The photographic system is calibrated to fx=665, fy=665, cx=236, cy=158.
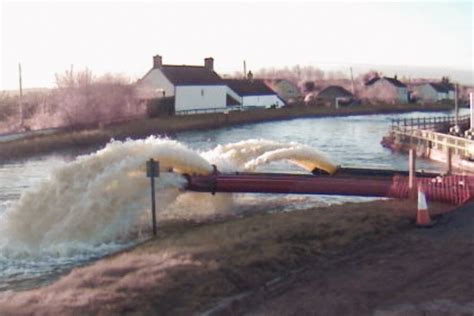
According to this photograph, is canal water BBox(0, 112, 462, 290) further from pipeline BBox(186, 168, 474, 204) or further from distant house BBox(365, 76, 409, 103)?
distant house BBox(365, 76, 409, 103)

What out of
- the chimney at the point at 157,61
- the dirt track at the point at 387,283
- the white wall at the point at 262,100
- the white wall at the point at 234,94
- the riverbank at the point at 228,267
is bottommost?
the dirt track at the point at 387,283

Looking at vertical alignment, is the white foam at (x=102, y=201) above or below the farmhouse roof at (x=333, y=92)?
below

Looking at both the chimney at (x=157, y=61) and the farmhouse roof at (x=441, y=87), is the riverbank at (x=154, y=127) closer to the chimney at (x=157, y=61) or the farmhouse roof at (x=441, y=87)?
the chimney at (x=157, y=61)

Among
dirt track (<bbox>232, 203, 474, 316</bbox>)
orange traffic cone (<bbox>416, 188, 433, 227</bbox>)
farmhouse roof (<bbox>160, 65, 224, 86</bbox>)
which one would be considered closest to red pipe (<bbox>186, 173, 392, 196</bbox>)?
orange traffic cone (<bbox>416, 188, 433, 227</bbox>)

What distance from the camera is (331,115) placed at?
84.6 m

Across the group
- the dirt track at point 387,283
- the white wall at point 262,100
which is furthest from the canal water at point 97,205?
the white wall at point 262,100

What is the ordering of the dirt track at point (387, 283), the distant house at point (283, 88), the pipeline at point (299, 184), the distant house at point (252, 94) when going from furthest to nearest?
the distant house at point (283, 88), the distant house at point (252, 94), the pipeline at point (299, 184), the dirt track at point (387, 283)

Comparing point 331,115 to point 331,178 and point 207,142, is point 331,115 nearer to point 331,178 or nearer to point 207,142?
point 207,142

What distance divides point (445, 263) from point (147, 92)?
61618 mm

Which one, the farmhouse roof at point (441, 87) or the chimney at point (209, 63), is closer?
the chimney at point (209, 63)

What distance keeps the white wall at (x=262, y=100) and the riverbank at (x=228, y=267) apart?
72575mm

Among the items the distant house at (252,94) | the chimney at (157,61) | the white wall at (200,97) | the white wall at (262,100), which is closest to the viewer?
the white wall at (200,97)

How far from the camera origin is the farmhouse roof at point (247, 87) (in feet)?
286

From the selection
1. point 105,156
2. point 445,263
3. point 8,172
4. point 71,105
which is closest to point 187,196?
point 105,156
